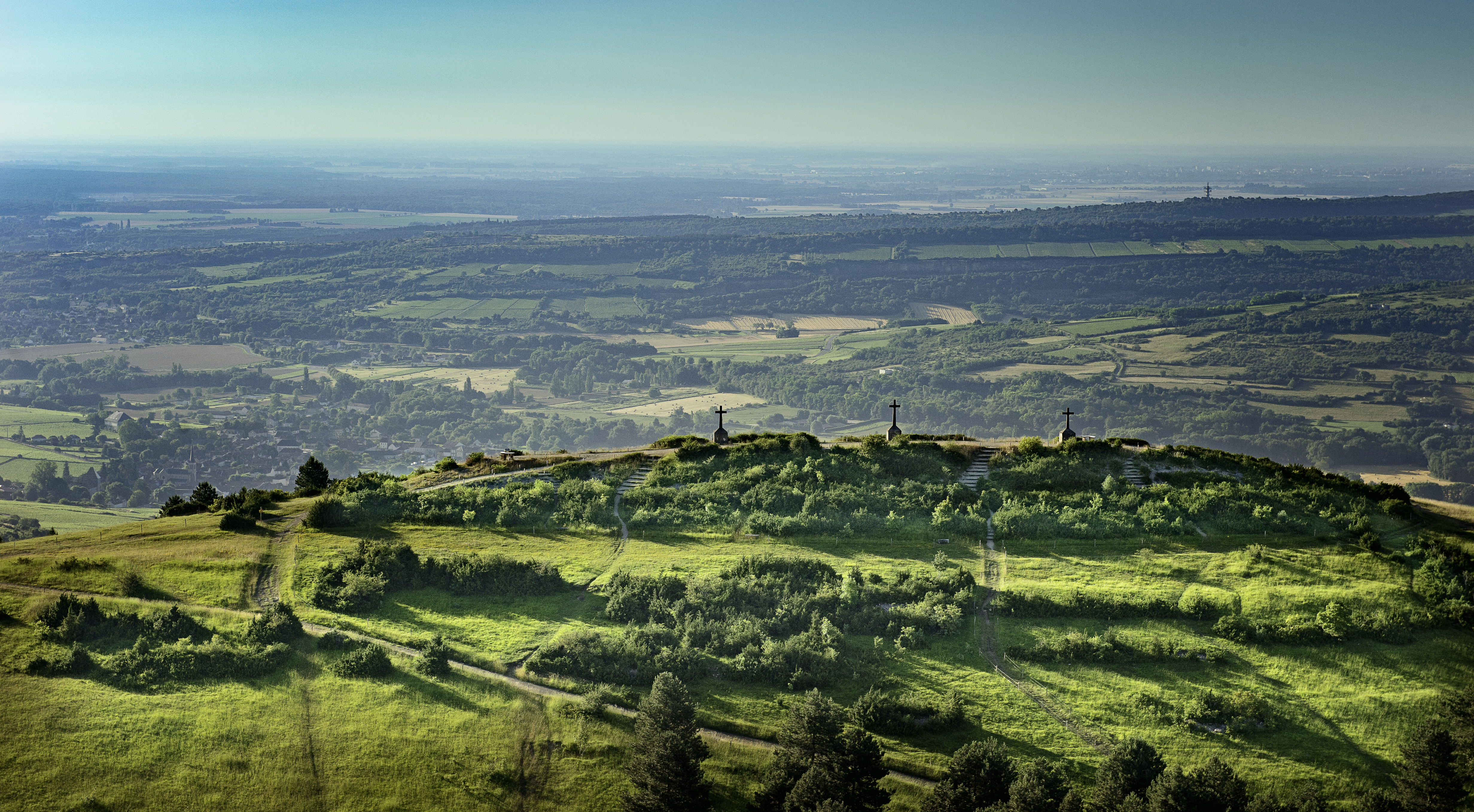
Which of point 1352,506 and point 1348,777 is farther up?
point 1352,506

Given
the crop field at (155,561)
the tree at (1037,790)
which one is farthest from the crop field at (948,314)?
the tree at (1037,790)

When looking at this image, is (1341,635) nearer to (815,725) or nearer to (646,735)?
(815,725)

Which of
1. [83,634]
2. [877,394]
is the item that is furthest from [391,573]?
[877,394]

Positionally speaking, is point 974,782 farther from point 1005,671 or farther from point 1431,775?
point 1431,775

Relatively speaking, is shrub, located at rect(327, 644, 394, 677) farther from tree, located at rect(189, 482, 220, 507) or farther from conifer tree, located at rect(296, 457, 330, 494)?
tree, located at rect(189, 482, 220, 507)

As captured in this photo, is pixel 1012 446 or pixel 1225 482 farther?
pixel 1012 446
